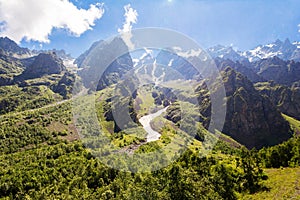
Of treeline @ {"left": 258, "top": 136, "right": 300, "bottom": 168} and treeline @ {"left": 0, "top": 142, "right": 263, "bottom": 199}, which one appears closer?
treeline @ {"left": 0, "top": 142, "right": 263, "bottom": 199}

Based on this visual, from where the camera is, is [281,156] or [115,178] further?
[115,178]

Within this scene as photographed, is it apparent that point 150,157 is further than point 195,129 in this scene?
No

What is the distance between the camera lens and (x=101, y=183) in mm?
83438

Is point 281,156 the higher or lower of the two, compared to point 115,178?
lower

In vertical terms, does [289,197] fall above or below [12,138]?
below

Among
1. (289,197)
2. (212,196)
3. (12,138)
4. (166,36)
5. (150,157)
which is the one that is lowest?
(289,197)

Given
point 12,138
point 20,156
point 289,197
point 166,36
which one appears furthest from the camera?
point 12,138

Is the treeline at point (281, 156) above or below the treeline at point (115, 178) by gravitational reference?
below

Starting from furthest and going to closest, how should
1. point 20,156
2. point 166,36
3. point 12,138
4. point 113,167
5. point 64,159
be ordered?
point 12,138 < point 20,156 < point 64,159 < point 113,167 < point 166,36

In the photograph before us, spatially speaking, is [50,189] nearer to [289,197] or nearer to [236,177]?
[236,177]

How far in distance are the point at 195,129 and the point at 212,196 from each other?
13530cm

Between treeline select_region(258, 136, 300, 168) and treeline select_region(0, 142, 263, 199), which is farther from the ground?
treeline select_region(0, 142, 263, 199)

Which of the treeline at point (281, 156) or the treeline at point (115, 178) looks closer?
the treeline at point (115, 178)

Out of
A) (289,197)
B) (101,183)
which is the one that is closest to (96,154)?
(101,183)
